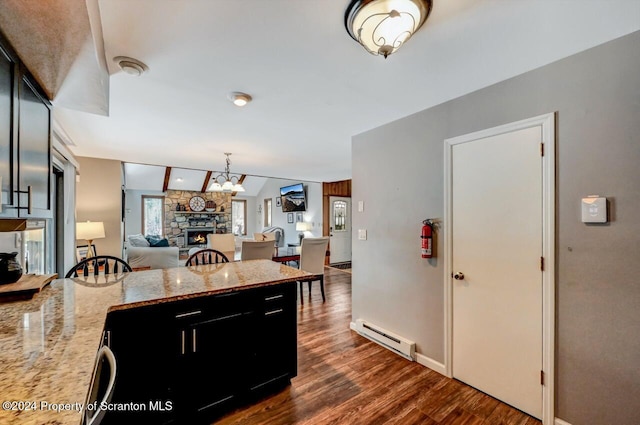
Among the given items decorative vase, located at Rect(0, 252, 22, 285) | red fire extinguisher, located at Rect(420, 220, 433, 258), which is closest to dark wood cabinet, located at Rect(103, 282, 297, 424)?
decorative vase, located at Rect(0, 252, 22, 285)

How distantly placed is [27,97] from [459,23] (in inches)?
88.4

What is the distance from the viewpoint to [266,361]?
6.59 feet

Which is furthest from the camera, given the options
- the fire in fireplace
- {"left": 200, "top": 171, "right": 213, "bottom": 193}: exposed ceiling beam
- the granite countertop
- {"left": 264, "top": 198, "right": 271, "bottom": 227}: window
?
{"left": 264, "top": 198, "right": 271, "bottom": 227}: window

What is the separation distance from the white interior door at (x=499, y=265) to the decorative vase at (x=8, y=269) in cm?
299

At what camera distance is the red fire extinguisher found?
237cm

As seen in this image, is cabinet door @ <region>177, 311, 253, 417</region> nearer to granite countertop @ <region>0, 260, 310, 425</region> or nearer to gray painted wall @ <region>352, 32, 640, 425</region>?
granite countertop @ <region>0, 260, 310, 425</region>

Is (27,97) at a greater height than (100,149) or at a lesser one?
lesser

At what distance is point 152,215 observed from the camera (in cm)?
949

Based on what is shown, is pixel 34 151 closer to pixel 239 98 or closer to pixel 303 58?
pixel 239 98

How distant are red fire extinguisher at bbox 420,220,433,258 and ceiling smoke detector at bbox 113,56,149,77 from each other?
7.84 ft

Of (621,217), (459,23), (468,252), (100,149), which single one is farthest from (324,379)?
(100,149)

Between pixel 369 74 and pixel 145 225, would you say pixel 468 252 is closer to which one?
pixel 369 74

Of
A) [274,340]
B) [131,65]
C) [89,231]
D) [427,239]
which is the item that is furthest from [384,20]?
[89,231]

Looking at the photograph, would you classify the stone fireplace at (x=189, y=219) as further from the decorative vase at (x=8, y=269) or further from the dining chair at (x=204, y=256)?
the decorative vase at (x=8, y=269)
